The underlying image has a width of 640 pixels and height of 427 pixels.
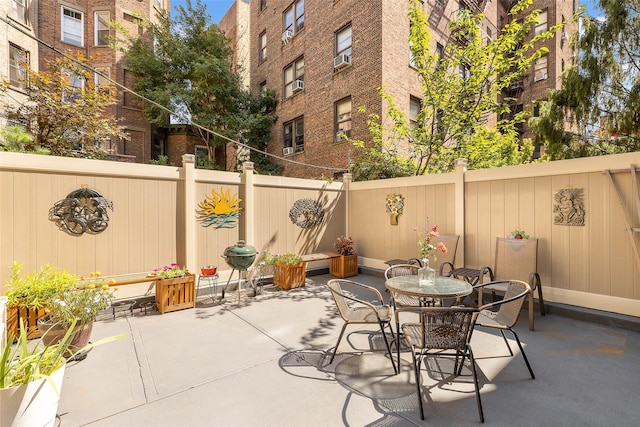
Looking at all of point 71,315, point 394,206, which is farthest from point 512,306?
point 71,315

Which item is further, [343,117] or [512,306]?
[343,117]

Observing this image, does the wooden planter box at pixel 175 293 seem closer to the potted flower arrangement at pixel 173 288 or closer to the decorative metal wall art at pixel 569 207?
the potted flower arrangement at pixel 173 288

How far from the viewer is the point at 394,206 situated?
272 inches

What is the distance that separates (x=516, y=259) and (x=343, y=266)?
11.8 feet

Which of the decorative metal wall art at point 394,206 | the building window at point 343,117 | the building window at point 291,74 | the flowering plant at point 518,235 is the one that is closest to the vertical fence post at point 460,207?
the flowering plant at point 518,235

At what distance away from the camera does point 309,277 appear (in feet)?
23.9

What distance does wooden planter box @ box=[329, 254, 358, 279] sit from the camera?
23.5 ft

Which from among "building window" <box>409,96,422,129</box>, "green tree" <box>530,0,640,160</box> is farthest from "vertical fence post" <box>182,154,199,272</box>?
"green tree" <box>530,0,640,160</box>

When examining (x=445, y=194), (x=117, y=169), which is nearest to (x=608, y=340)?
(x=445, y=194)

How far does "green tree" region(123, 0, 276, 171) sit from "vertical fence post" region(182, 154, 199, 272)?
765 centimetres

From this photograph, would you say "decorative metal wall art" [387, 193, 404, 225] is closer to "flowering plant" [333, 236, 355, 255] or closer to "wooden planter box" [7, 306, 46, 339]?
"flowering plant" [333, 236, 355, 255]

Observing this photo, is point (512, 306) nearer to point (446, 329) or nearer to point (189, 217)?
point (446, 329)

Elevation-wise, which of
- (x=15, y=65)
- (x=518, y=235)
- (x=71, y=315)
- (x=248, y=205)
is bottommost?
(x=71, y=315)

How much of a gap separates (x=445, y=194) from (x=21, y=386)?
6.33 m
